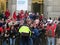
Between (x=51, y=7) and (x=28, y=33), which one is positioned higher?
(x=51, y=7)

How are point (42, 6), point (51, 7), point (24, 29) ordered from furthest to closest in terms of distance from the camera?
point (42, 6), point (51, 7), point (24, 29)

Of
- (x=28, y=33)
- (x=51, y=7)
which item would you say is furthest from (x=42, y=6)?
(x=28, y=33)

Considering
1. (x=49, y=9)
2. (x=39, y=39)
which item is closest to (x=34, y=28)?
(x=39, y=39)

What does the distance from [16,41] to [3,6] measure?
49.3 ft

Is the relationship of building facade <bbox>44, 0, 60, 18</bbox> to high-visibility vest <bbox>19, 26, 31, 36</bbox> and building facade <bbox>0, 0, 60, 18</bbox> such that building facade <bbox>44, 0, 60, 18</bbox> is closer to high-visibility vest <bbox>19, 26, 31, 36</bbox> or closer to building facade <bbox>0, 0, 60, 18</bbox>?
building facade <bbox>0, 0, 60, 18</bbox>

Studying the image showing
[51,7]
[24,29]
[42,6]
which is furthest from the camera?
[42,6]

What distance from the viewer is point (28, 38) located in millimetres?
21234

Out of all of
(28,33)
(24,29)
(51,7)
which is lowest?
(28,33)

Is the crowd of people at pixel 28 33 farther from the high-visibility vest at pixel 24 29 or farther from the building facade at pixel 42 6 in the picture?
the building facade at pixel 42 6

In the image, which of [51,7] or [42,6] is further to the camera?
[42,6]

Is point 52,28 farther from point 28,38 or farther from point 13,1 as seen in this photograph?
point 13,1

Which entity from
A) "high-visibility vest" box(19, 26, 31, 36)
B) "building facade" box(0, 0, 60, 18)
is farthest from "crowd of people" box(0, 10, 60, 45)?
"building facade" box(0, 0, 60, 18)

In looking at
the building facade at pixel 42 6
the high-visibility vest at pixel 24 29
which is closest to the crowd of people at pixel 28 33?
the high-visibility vest at pixel 24 29

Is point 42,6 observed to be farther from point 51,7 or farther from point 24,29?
point 24,29
